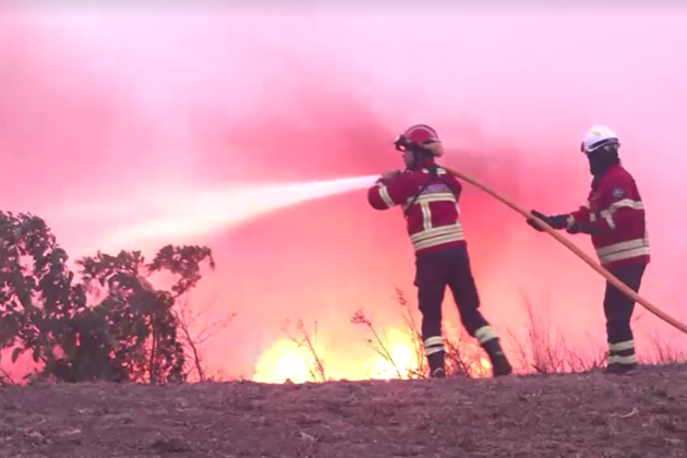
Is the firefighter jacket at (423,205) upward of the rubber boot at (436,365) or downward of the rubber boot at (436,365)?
upward

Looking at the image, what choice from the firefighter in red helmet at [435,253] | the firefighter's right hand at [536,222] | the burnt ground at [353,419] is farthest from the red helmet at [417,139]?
the burnt ground at [353,419]

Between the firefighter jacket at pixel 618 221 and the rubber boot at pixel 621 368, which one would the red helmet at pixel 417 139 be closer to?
the firefighter jacket at pixel 618 221

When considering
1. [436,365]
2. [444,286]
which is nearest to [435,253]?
[444,286]

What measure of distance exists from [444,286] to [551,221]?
108 centimetres

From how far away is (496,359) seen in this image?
714 centimetres

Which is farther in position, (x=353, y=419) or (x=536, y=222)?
(x=536, y=222)

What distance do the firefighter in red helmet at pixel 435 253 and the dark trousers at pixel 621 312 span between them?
33.7 inches

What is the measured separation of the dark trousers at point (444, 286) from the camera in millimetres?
7250

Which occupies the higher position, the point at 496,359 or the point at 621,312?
the point at 621,312

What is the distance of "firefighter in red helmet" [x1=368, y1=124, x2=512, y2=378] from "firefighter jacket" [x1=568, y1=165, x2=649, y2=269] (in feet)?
3.23

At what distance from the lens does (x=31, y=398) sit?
5719 mm

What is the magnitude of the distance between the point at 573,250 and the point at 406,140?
165cm

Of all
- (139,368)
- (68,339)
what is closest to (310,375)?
(139,368)

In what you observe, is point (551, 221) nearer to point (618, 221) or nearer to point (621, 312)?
point (618, 221)
